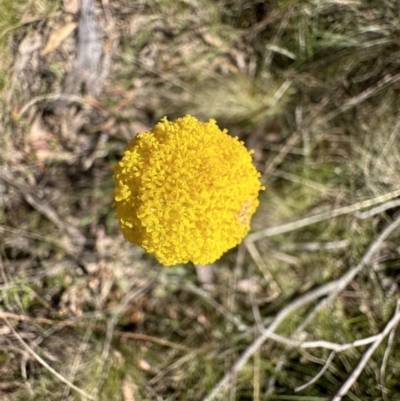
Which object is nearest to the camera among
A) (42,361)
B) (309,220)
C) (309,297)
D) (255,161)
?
(42,361)

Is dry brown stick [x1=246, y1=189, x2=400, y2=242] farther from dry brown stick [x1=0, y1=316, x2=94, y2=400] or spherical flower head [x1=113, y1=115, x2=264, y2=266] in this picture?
dry brown stick [x1=0, y1=316, x2=94, y2=400]

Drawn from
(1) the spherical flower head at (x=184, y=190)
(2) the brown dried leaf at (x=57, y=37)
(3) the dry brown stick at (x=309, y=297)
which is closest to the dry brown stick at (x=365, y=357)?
(3) the dry brown stick at (x=309, y=297)

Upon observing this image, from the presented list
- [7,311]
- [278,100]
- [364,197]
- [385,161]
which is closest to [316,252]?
[364,197]

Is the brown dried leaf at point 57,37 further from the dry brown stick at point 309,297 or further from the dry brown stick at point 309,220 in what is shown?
the dry brown stick at point 309,297

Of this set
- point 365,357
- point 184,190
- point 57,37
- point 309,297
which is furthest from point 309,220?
point 57,37

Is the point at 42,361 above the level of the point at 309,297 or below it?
above

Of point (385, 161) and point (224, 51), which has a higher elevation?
point (224, 51)

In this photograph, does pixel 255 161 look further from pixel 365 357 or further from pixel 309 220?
pixel 365 357

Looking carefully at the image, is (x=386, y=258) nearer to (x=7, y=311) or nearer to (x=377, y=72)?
(x=377, y=72)
